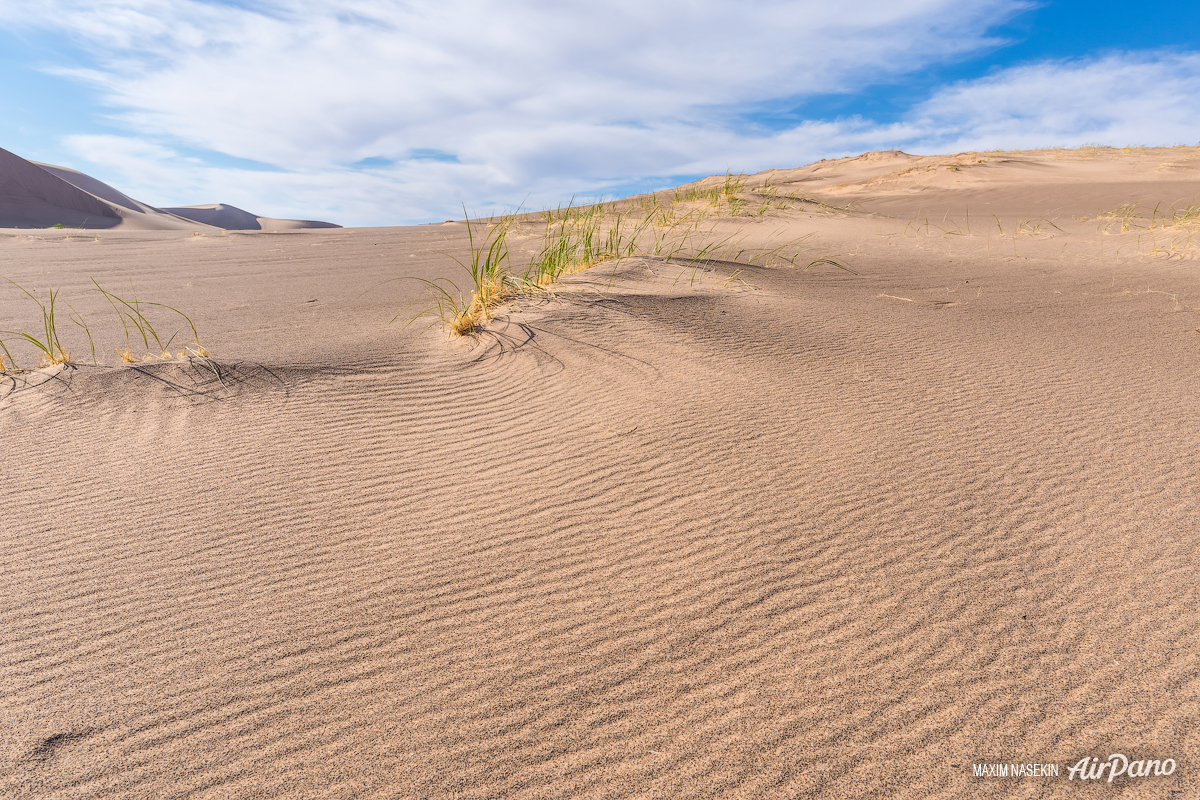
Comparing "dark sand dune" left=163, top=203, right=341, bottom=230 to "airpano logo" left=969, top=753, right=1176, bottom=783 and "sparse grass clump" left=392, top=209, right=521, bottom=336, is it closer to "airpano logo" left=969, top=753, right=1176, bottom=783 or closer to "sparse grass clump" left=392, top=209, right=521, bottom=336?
"sparse grass clump" left=392, top=209, right=521, bottom=336

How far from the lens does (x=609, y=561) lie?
196 cm

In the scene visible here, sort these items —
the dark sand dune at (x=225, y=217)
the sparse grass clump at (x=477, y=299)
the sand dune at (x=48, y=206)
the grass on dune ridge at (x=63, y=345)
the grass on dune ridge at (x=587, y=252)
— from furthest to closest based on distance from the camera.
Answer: the dark sand dune at (x=225, y=217) < the sand dune at (x=48, y=206) < the grass on dune ridge at (x=587, y=252) < the sparse grass clump at (x=477, y=299) < the grass on dune ridge at (x=63, y=345)

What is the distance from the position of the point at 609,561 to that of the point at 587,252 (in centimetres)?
394

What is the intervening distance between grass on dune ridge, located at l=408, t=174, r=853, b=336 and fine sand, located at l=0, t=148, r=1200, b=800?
0.45 meters

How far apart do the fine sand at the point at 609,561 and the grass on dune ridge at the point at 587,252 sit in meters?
0.45

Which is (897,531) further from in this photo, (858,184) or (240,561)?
(858,184)

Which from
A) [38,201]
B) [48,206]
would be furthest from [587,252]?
[38,201]

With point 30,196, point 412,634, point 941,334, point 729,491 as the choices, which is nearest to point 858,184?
point 941,334

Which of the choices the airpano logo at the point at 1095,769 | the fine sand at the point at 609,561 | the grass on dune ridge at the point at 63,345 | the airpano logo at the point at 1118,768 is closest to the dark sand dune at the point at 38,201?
the grass on dune ridge at the point at 63,345

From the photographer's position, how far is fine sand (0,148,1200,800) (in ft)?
4.52

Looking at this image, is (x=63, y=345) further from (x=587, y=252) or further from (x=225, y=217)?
(x=225, y=217)

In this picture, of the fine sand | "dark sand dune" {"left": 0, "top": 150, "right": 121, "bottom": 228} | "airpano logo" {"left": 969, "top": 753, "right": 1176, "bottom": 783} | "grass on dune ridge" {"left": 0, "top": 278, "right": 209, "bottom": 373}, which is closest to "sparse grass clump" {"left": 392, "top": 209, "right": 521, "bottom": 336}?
the fine sand

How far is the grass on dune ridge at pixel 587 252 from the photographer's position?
14.7ft

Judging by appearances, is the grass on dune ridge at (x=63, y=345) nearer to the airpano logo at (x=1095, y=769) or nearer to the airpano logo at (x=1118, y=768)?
the airpano logo at (x=1095, y=769)
